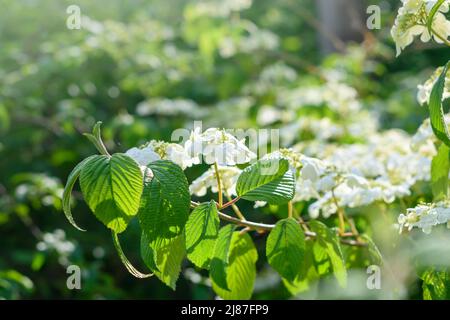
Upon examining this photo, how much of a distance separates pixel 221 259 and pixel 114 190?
0.84 feet

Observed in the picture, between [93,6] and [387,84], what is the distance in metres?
1.87

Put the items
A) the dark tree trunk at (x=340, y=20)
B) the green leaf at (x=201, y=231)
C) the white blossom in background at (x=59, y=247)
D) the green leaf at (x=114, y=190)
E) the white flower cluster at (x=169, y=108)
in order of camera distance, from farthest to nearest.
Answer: the dark tree trunk at (x=340, y=20), the white flower cluster at (x=169, y=108), the white blossom in background at (x=59, y=247), the green leaf at (x=201, y=231), the green leaf at (x=114, y=190)

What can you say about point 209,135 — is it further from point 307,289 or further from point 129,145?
point 129,145

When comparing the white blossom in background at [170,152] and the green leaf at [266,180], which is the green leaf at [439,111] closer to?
the green leaf at [266,180]

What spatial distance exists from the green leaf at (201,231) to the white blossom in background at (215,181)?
0.19m

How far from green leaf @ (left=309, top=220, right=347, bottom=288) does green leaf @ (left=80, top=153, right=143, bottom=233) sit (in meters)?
0.42

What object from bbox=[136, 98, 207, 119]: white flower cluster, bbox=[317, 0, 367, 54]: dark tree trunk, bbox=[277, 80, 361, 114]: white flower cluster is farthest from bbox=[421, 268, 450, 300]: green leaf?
bbox=[317, 0, 367, 54]: dark tree trunk

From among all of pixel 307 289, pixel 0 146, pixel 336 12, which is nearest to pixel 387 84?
pixel 336 12

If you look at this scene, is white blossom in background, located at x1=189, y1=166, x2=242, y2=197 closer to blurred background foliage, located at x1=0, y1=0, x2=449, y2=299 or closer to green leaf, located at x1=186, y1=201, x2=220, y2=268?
green leaf, located at x1=186, y1=201, x2=220, y2=268

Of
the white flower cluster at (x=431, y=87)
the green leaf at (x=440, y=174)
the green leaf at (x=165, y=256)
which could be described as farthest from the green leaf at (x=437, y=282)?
the green leaf at (x=165, y=256)

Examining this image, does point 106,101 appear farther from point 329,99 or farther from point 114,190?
point 114,190

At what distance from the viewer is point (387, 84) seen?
13.3 feet

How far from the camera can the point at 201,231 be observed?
109cm

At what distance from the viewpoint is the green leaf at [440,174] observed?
1.29 m
